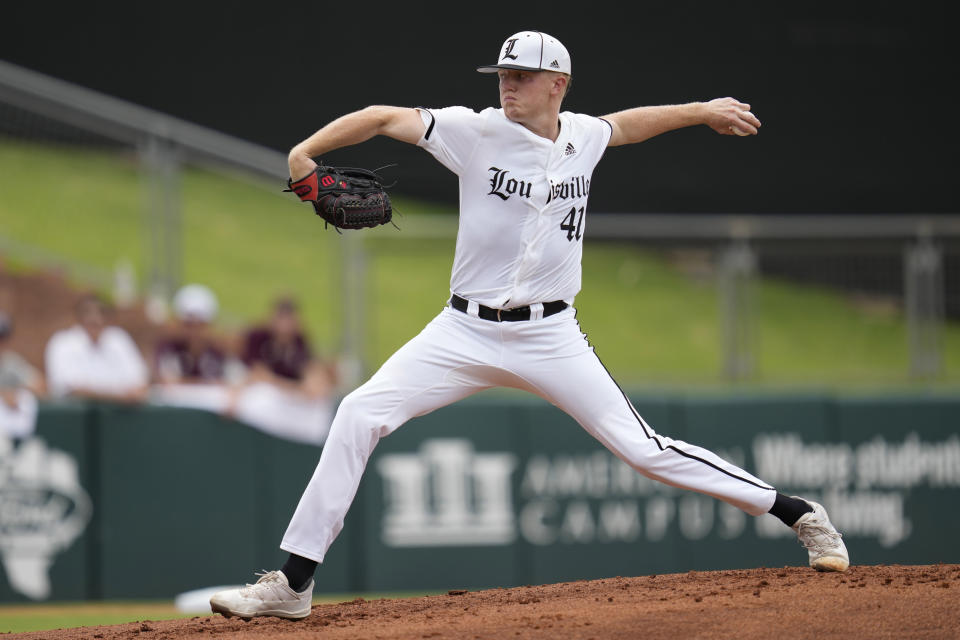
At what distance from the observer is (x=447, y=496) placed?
31.2ft

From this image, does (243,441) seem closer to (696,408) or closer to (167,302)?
(167,302)

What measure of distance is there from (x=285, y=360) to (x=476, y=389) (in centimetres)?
450

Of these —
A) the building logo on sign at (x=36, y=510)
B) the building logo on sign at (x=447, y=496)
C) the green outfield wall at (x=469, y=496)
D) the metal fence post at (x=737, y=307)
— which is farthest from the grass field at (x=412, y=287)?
the building logo on sign at (x=36, y=510)

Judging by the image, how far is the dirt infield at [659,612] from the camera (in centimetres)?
438

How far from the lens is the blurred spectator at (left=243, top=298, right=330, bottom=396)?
9.23 meters

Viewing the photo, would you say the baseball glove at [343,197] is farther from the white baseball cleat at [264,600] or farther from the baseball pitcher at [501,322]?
the white baseball cleat at [264,600]

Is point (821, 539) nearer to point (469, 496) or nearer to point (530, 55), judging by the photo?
point (530, 55)

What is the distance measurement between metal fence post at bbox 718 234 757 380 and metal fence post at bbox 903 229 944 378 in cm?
137

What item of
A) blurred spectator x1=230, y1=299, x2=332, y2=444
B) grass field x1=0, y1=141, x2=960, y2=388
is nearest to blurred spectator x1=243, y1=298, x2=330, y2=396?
blurred spectator x1=230, y1=299, x2=332, y2=444

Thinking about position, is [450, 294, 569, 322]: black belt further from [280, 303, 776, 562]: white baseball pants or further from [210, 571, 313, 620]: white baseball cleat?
[210, 571, 313, 620]: white baseball cleat

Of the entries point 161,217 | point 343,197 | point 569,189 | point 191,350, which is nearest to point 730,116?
point 569,189

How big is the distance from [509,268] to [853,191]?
33.2ft

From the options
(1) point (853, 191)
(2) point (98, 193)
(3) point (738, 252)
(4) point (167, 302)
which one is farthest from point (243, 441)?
(1) point (853, 191)

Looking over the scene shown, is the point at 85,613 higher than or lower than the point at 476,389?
lower
